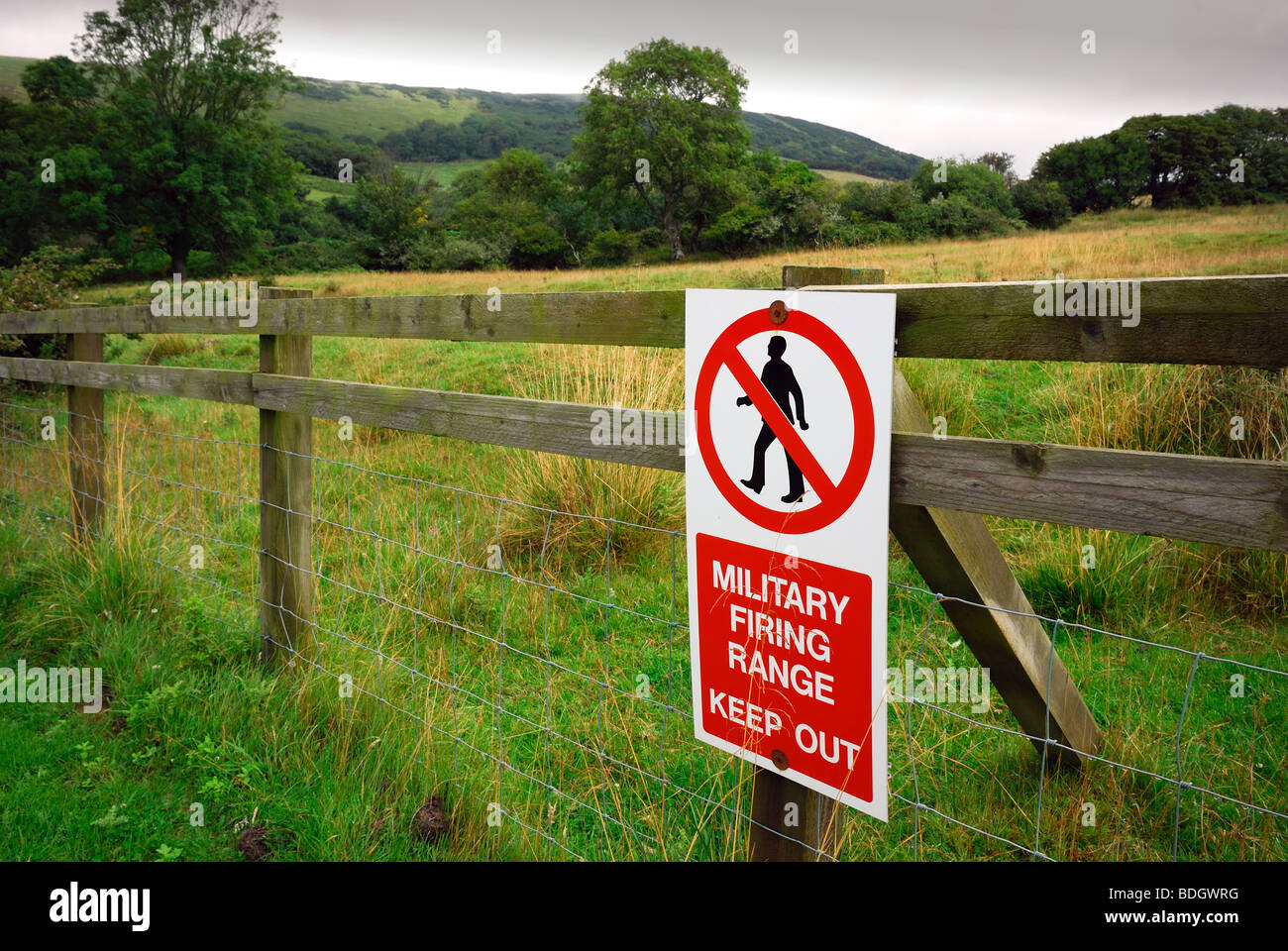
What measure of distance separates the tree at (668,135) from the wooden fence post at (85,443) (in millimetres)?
52145

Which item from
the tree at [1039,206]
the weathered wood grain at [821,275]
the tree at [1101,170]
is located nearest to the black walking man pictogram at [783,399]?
the weathered wood grain at [821,275]

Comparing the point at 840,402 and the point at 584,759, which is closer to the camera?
the point at 840,402

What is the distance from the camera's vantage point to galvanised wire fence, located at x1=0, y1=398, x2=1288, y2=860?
2.61 meters

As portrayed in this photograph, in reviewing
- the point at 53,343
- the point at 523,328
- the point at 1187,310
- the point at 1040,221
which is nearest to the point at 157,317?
the point at 523,328

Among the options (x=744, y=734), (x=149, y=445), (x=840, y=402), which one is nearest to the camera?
(x=840, y=402)

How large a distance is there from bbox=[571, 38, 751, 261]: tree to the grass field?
52.2 m

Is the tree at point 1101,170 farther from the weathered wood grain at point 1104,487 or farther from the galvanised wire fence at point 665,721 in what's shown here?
the weathered wood grain at point 1104,487

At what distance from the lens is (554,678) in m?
4.05

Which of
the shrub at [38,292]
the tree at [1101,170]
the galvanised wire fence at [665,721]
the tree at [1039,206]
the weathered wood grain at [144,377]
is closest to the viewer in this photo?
the galvanised wire fence at [665,721]

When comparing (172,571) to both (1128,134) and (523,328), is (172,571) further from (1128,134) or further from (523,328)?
(1128,134)

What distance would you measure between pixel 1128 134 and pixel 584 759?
175 feet

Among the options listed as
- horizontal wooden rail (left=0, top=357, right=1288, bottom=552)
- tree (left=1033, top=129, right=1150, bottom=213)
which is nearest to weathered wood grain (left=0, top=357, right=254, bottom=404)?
horizontal wooden rail (left=0, top=357, right=1288, bottom=552)

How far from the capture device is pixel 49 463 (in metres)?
7.69

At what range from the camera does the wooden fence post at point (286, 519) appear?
385 cm
